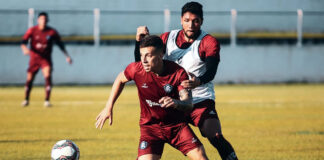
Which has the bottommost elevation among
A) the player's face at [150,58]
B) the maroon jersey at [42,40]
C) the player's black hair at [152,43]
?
the maroon jersey at [42,40]

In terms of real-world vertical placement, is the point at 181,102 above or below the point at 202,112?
above

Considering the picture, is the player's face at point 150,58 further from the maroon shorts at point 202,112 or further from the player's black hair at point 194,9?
the maroon shorts at point 202,112

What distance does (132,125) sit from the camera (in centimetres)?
1216

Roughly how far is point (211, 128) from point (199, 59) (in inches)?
29.2

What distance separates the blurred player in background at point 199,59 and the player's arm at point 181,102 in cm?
73

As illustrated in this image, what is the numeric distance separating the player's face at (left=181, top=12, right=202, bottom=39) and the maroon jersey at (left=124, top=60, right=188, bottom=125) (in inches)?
28.0

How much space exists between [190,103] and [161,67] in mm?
514

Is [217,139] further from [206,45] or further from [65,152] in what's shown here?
[65,152]

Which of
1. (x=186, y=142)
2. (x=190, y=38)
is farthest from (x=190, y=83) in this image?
(x=190, y=38)

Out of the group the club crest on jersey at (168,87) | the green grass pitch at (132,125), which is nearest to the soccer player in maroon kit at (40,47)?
the green grass pitch at (132,125)

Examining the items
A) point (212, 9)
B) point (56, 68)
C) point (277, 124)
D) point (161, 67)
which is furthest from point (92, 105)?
point (212, 9)

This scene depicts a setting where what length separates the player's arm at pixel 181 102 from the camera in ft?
17.4

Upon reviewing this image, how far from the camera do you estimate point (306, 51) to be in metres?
24.5

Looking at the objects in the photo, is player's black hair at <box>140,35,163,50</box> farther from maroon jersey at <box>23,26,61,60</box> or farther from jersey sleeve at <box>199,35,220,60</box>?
maroon jersey at <box>23,26,61,60</box>
